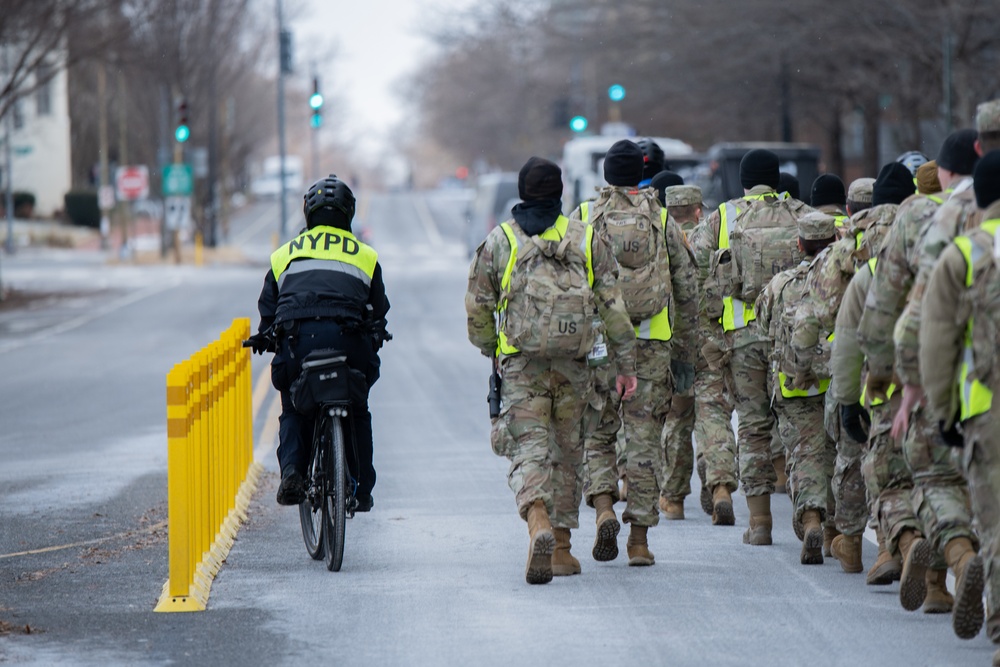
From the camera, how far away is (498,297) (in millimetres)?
7996

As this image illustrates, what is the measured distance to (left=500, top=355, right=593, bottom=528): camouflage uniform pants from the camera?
785 centimetres

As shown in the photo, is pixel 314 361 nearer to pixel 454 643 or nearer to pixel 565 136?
pixel 454 643

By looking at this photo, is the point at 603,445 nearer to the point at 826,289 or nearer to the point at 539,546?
the point at 539,546

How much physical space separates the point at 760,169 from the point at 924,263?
11.3 ft

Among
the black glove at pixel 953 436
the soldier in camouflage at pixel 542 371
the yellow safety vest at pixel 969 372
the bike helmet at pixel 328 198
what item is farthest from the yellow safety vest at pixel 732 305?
the yellow safety vest at pixel 969 372

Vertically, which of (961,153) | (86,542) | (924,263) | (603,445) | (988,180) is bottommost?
(86,542)

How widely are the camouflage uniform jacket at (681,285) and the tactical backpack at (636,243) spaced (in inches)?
1.9

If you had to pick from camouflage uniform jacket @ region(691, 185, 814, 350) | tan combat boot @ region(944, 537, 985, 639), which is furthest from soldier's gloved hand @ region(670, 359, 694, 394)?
tan combat boot @ region(944, 537, 985, 639)

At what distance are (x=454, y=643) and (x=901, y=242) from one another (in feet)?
7.68

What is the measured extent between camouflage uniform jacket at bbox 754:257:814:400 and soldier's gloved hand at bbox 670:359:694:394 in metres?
0.47

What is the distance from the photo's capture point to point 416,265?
4972cm

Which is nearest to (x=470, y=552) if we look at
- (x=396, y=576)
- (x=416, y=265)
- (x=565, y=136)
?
(x=396, y=576)

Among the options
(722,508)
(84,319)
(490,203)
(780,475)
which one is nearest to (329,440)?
(722,508)

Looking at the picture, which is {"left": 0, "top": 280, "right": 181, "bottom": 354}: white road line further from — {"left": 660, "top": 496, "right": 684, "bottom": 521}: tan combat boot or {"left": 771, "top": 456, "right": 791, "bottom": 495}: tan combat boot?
{"left": 660, "top": 496, "right": 684, "bottom": 521}: tan combat boot
